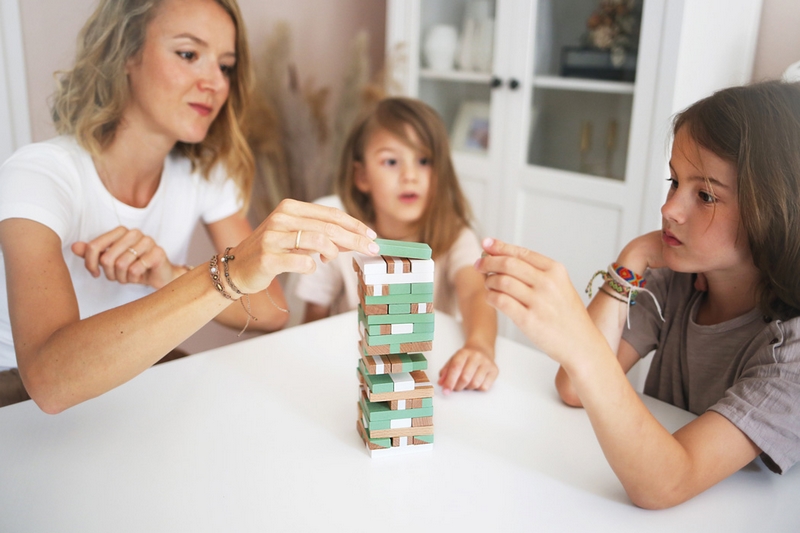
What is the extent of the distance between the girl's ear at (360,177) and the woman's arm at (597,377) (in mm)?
1164

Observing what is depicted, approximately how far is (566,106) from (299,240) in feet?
6.39

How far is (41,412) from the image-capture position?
3.41ft

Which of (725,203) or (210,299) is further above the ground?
(725,203)

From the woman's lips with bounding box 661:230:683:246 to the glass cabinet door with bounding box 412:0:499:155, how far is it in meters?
1.67

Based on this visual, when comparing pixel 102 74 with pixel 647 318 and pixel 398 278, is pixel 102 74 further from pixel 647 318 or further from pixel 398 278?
pixel 647 318

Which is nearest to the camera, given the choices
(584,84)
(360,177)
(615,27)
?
(360,177)

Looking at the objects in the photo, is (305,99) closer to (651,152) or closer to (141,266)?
(651,152)

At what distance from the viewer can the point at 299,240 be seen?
2.89 feet

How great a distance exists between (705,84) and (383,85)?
1.27 metres

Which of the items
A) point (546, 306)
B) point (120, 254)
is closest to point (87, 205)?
point (120, 254)

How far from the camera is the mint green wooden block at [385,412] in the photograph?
914 mm

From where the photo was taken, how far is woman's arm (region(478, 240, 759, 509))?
80 centimetres

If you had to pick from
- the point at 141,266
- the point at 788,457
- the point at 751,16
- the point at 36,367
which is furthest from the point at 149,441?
the point at 751,16

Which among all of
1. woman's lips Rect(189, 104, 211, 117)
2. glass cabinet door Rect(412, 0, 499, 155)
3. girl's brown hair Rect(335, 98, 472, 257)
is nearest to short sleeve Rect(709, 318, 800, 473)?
girl's brown hair Rect(335, 98, 472, 257)
